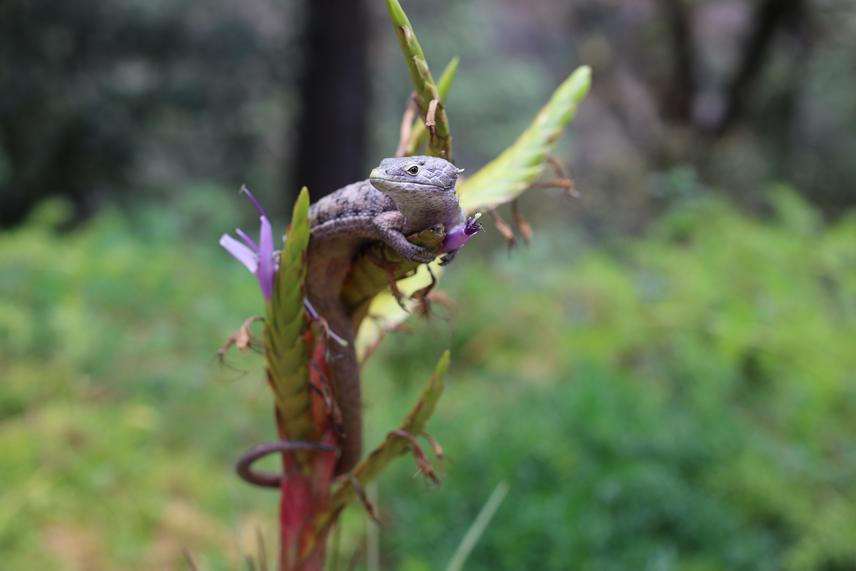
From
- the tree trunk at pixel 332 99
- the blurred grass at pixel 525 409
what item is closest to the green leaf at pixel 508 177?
the blurred grass at pixel 525 409

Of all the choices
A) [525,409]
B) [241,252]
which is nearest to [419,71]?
[241,252]

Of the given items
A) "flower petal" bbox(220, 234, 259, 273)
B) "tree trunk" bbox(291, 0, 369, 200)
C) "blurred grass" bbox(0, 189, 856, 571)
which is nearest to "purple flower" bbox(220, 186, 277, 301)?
"flower petal" bbox(220, 234, 259, 273)

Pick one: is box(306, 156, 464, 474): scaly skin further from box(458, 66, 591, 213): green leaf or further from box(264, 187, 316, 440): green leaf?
box(458, 66, 591, 213): green leaf

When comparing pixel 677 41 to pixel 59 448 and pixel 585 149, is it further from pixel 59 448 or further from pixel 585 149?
pixel 59 448

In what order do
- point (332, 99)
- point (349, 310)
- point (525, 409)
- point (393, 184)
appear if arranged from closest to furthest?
point (393, 184) < point (349, 310) < point (525, 409) < point (332, 99)

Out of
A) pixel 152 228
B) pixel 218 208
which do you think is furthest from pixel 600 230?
pixel 152 228

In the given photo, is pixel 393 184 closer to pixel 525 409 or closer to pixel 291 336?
pixel 291 336
